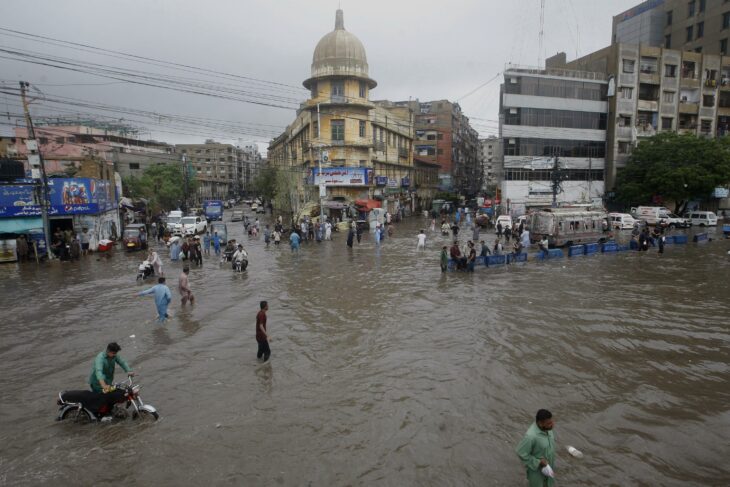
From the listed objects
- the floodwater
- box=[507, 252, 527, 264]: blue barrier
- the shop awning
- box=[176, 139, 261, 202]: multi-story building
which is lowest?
the floodwater

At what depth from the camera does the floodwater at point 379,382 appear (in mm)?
6234

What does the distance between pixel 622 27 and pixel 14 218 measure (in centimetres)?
7842

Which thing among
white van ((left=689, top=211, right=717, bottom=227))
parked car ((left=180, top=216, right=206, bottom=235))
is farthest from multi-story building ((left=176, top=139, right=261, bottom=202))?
white van ((left=689, top=211, right=717, bottom=227))

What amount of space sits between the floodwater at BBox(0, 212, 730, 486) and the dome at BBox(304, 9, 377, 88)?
35.7 meters

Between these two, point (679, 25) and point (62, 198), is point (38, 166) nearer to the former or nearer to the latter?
point (62, 198)

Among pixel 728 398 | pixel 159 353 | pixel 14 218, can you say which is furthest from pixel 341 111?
pixel 728 398

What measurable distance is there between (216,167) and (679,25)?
3819 inches

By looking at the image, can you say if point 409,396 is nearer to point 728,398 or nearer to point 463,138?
point 728,398

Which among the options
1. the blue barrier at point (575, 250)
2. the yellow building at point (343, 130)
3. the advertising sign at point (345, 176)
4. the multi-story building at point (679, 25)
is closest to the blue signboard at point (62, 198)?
the yellow building at point (343, 130)

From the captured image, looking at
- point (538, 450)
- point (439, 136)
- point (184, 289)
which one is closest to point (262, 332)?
point (184, 289)

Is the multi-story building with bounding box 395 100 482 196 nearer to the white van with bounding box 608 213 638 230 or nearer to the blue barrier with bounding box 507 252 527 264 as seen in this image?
the white van with bounding box 608 213 638 230

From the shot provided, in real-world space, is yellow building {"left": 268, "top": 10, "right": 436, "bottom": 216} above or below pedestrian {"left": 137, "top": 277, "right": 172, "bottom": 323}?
above

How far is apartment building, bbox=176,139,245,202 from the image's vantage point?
109438mm

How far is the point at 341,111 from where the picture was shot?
4628 centimetres
